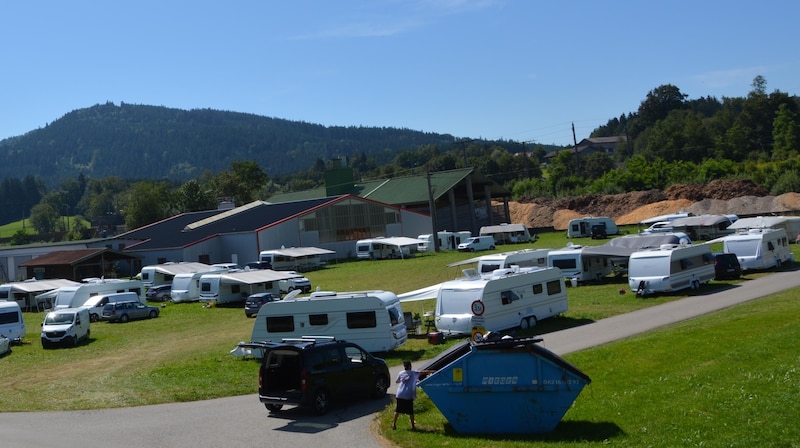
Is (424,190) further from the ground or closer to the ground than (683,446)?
further from the ground

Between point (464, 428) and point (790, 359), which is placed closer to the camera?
point (464, 428)

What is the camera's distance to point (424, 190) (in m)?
80.0

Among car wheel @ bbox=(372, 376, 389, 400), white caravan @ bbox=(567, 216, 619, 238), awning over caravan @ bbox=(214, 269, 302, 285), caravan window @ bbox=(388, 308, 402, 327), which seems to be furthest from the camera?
white caravan @ bbox=(567, 216, 619, 238)

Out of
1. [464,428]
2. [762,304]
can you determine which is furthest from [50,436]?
[762,304]

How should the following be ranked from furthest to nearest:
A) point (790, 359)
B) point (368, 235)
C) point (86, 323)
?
point (368, 235), point (86, 323), point (790, 359)

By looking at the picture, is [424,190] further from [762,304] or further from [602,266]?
[762,304]

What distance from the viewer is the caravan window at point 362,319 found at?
23047mm

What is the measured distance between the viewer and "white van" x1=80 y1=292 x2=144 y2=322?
39.8 meters

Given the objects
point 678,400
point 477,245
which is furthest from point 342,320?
point 477,245

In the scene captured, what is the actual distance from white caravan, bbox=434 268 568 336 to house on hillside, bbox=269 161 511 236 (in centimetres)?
4617

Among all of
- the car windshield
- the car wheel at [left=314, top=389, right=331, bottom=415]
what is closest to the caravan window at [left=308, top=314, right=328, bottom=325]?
the car wheel at [left=314, top=389, right=331, bottom=415]

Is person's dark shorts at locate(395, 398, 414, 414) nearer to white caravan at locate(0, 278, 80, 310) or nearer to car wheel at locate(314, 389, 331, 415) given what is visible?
car wheel at locate(314, 389, 331, 415)

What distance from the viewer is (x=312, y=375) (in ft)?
53.2

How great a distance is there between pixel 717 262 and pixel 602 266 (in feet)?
17.5
